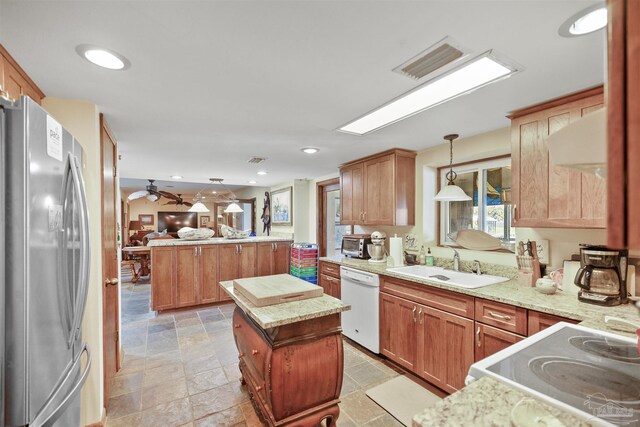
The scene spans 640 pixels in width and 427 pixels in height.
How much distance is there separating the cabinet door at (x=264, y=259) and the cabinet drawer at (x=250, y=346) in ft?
9.09

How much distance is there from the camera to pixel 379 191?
336 centimetres

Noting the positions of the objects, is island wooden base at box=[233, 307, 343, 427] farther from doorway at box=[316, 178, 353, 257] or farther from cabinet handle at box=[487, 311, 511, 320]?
doorway at box=[316, 178, 353, 257]

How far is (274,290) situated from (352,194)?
87.6 inches

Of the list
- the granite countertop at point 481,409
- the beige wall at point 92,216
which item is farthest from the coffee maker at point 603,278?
the beige wall at point 92,216

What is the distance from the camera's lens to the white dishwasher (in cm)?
285

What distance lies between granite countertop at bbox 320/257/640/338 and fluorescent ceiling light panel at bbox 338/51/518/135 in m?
1.33

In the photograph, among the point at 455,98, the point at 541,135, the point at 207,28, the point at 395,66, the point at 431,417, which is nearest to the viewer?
the point at 431,417

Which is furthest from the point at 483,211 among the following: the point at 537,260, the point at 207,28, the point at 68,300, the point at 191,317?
the point at 191,317

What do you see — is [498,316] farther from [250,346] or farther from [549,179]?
[250,346]

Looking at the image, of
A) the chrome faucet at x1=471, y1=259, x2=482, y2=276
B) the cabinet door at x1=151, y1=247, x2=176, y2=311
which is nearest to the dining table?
the cabinet door at x1=151, y1=247, x2=176, y2=311

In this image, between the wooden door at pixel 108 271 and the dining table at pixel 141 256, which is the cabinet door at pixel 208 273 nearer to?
the wooden door at pixel 108 271

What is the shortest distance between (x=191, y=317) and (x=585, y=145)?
4598 mm

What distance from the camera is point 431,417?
2.37 ft

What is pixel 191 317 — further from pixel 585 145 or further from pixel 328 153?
pixel 585 145
